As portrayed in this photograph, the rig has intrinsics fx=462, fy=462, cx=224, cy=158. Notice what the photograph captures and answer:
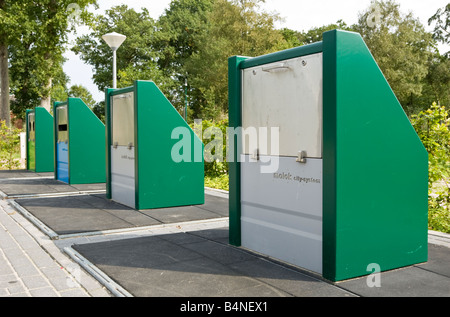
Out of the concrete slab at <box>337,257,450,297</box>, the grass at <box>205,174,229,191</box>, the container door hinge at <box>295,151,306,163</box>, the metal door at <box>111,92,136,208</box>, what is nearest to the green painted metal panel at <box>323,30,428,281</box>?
the concrete slab at <box>337,257,450,297</box>

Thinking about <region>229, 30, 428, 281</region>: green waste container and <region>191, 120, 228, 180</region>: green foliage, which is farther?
<region>191, 120, 228, 180</region>: green foliage

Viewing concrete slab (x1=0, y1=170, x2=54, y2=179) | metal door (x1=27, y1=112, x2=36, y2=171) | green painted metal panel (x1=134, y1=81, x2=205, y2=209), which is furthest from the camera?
metal door (x1=27, y1=112, x2=36, y2=171)

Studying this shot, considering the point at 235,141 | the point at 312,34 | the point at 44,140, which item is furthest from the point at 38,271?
the point at 312,34

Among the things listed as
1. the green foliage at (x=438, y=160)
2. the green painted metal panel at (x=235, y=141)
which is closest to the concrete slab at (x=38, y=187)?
the green painted metal panel at (x=235, y=141)

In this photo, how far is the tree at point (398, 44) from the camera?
3974 cm

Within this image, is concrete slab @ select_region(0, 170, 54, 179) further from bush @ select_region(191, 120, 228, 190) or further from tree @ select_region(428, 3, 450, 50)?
tree @ select_region(428, 3, 450, 50)

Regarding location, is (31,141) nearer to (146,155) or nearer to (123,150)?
(123,150)

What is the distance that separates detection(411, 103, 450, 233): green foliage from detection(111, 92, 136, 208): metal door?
453 cm

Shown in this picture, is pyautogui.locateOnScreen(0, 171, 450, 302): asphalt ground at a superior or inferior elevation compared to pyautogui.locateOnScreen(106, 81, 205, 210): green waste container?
inferior

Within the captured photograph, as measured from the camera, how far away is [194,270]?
13.8 feet

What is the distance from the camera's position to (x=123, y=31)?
41594 millimetres

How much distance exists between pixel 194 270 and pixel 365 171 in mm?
1749

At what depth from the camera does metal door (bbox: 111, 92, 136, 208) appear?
7.80 meters

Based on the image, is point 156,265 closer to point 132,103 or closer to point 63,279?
point 63,279
